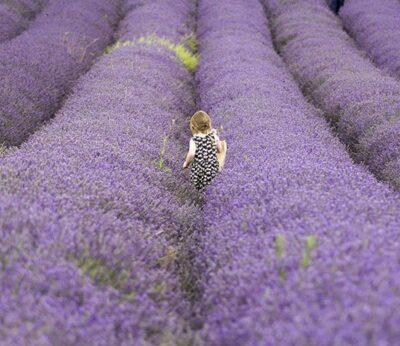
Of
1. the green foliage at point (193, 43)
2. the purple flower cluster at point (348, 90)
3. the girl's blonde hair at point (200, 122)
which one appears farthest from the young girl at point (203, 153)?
the green foliage at point (193, 43)

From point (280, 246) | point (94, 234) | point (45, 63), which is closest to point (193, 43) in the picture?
point (45, 63)

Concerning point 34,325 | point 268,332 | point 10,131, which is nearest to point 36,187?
point 34,325

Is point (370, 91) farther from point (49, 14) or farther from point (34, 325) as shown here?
point (49, 14)

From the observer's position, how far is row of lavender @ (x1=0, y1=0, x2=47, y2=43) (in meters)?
12.6

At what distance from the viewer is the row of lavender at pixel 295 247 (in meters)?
2.04

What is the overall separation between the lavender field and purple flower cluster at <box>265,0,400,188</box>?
0.11 feet

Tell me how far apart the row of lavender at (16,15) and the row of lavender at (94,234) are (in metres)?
7.16

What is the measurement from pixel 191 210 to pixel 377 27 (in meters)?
11.5

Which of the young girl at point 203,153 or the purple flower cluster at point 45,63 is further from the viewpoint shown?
the purple flower cluster at point 45,63

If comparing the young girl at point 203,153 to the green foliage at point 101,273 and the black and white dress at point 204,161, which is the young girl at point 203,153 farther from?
the green foliage at point 101,273

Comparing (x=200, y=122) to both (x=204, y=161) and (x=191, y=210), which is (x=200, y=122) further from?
(x=191, y=210)

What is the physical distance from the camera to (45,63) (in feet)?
29.8

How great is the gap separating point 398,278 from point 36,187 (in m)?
2.22

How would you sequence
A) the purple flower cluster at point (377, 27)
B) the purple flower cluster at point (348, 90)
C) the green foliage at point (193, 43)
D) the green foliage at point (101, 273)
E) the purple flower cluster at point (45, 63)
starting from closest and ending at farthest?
the green foliage at point (101, 273), the purple flower cluster at point (348, 90), the purple flower cluster at point (45, 63), the purple flower cluster at point (377, 27), the green foliage at point (193, 43)
